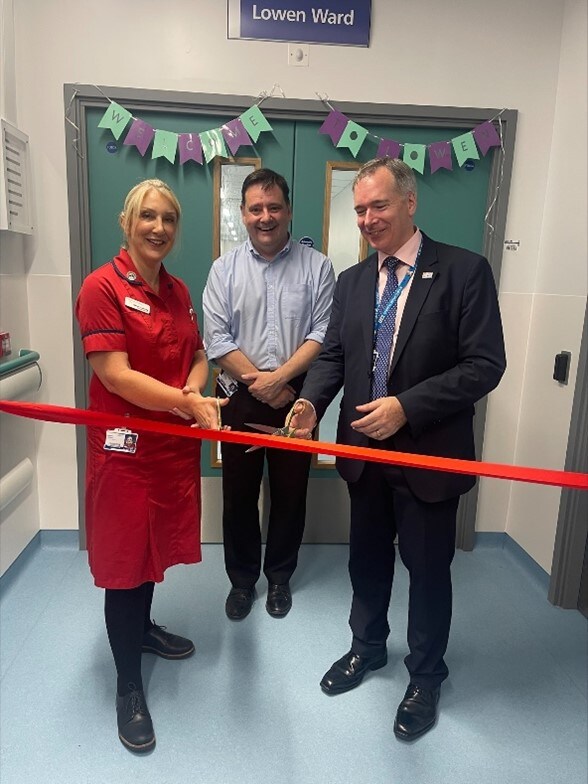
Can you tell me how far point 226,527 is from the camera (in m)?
2.33

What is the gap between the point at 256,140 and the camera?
252 centimetres

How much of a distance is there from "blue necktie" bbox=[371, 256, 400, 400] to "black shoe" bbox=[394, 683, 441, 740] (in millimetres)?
960

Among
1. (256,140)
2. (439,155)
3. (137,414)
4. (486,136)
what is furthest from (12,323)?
(486,136)

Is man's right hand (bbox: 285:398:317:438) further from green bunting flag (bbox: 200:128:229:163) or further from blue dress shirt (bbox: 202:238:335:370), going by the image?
green bunting flag (bbox: 200:128:229:163)

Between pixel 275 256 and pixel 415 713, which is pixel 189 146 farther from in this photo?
pixel 415 713

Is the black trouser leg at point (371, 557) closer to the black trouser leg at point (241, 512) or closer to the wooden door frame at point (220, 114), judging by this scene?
the black trouser leg at point (241, 512)

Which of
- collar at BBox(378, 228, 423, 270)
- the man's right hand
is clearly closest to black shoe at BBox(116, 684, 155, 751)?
the man's right hand

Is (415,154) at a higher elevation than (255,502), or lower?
higher

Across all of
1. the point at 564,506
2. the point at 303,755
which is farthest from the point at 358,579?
the point at 564,506

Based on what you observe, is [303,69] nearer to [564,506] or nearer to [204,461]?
[204,461]

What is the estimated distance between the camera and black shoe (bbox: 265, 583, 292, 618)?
2.28m

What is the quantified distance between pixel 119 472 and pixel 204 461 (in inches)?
53.0

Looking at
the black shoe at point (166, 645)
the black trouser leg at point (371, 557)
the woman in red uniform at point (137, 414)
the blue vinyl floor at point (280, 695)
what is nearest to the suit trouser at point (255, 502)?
the blue vinyl floor at point (280, 695)

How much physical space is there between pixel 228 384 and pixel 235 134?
116 cm
